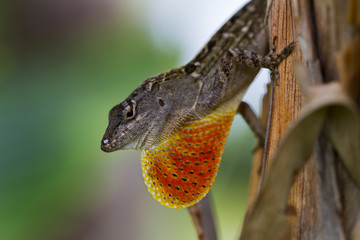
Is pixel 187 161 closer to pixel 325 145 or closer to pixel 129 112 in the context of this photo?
pixel 129 112

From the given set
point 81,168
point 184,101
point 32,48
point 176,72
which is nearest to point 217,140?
point 184,101

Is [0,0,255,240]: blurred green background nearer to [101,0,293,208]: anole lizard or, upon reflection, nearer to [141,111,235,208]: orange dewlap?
[101,0,293,208]: anole lizard

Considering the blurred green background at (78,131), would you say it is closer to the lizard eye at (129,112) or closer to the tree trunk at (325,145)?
the lizard eye at (129,112)

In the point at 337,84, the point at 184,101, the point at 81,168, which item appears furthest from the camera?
the point at 81,168

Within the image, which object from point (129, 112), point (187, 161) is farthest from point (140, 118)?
point (187, 161)

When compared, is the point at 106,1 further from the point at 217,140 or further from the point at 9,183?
the point at 217,140

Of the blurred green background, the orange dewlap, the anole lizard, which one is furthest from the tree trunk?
the blurred green background
